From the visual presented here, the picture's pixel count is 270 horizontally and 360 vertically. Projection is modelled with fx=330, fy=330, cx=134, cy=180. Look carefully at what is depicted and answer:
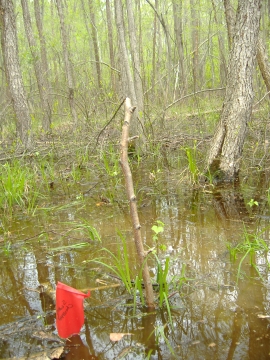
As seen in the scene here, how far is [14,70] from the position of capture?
7230 mm

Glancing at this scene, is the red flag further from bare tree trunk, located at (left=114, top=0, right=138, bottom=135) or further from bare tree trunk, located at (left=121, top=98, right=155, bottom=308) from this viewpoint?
bare tree trunk, located at (left=114, top=0, right=138, bottom=135)

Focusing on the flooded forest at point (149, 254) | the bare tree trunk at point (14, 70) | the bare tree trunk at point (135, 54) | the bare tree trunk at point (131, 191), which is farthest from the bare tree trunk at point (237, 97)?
the bare tree trunk at point (14, 70)

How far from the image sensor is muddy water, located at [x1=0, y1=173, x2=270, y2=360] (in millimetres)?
1698

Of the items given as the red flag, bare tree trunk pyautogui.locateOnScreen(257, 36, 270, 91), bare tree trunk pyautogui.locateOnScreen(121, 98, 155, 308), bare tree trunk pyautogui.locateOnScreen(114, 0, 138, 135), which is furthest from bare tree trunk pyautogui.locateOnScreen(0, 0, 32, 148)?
the red flag

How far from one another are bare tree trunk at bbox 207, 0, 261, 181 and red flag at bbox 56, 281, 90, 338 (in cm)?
367

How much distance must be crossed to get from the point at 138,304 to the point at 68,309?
0.51m

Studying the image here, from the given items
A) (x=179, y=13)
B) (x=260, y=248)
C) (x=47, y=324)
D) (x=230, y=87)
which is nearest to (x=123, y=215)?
(x=260, y=248)

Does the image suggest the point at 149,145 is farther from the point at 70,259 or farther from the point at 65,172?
the point at 70,259

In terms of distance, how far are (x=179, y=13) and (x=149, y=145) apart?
9.36 meters

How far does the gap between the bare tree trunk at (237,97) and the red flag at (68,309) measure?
3672 millimetres

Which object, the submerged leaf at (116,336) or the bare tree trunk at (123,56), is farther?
the bare tree trunk at (123,56)

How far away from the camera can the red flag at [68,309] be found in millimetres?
1676

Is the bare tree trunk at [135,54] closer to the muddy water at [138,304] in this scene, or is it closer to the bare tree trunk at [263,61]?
the bare tree trunk at [263,61]

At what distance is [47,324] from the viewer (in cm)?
191
